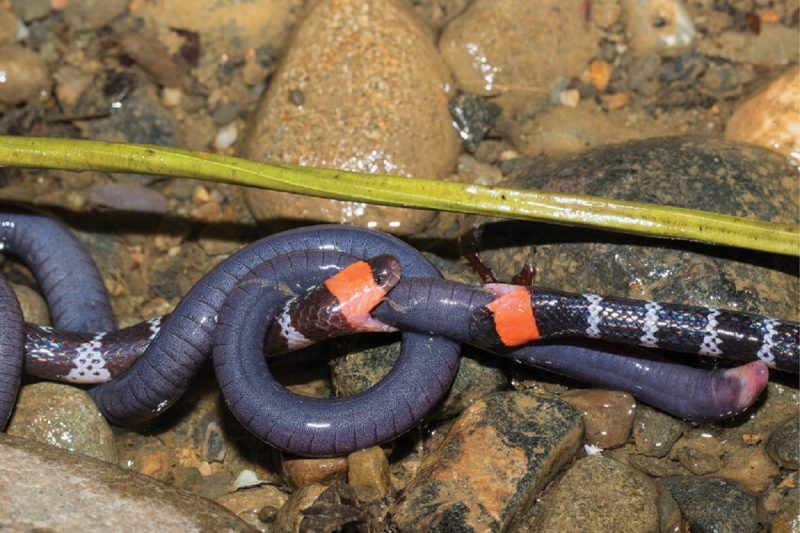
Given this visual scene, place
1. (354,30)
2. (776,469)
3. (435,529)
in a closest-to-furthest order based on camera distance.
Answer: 1. (435,529)
2. (776,469)
3. (354,30)

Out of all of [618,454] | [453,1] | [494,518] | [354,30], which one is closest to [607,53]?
[453,1]

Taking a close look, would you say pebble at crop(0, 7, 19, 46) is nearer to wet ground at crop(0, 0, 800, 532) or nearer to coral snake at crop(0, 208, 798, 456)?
wet ground at crop(0, 0, 800, 532)

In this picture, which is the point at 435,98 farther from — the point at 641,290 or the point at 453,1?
the point at 641,290

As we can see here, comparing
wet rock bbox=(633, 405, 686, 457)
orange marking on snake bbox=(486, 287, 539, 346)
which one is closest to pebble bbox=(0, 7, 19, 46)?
orange marking on snake bbox=(486, 287, 539, 346)

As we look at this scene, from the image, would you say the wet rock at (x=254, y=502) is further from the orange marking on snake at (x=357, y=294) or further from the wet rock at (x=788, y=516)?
the wet rock at (x=788, y=516)

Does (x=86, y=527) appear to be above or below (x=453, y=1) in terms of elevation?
below

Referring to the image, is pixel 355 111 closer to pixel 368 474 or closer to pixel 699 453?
pixel 368 474
